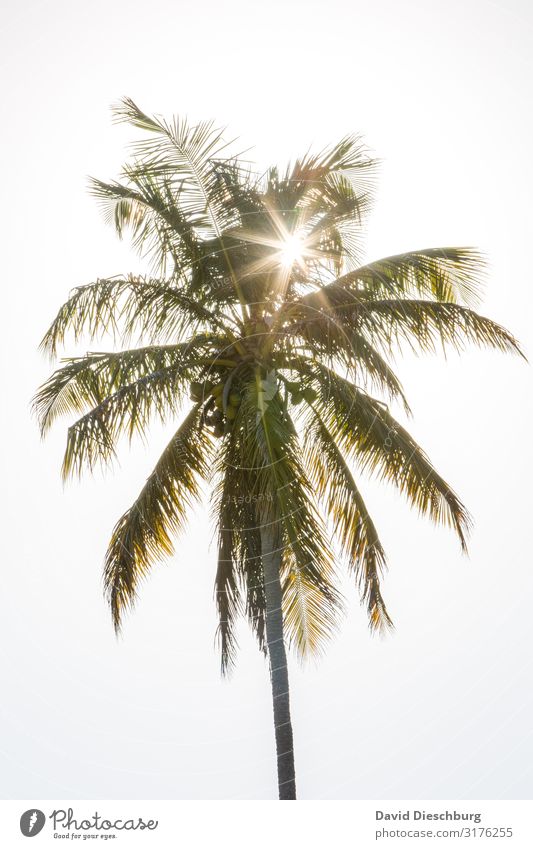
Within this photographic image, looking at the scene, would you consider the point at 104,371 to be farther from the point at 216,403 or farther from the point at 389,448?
the point at 389,448

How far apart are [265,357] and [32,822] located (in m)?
4.97

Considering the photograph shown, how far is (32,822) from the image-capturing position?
999 cm

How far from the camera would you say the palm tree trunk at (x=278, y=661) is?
11.4m

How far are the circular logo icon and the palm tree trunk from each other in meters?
2.46

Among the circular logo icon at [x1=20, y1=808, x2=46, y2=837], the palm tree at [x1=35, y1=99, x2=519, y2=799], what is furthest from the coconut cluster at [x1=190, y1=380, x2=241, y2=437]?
the circular logo icon at [x1=20, y1=808, x2=46, y2=837]

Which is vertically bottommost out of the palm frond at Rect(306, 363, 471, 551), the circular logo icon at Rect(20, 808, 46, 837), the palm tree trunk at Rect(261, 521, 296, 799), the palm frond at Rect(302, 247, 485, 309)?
the circular logo icon at Rect(20, 808, 46, 837)

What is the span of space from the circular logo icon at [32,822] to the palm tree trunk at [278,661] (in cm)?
246

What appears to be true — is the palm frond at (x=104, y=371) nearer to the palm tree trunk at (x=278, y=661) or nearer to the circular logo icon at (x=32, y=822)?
the palm tree trunk at (x=278, y=661)

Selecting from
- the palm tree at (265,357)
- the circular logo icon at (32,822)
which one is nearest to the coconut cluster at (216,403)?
the palm tree at (265,357)

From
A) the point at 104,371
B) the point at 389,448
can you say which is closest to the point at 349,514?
the point at 389,448

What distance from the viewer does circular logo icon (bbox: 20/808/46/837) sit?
32.6ft

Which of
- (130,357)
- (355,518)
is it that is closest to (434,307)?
(355,518)

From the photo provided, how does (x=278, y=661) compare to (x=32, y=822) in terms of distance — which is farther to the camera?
(x=278, y=661)

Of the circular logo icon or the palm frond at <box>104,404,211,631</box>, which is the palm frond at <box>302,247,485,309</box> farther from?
the circular logo icon
